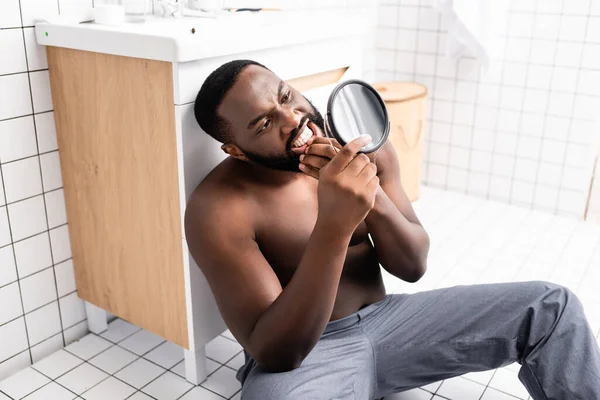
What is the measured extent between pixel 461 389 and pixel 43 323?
1122mm

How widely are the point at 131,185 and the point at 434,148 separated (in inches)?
71.9

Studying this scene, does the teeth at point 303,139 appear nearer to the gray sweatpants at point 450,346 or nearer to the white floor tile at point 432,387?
the gray sweatpants at point 450,346

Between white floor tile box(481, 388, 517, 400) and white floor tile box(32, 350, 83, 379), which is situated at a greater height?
white floor tile box(481, 388, 517, 400)

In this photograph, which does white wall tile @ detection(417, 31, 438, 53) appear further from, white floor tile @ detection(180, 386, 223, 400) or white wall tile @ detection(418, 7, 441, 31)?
white floor tile @ detection(180, 386, 223, 400)

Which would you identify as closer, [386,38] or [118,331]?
[118,331]

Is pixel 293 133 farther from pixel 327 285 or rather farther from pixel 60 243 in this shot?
pixel 60 243

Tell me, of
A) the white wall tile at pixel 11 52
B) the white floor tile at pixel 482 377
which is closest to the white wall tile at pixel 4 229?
the white wall tile at pixel 11 52

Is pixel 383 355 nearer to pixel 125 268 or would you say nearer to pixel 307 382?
pixel 307 382

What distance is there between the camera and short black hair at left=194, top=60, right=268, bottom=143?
3.72 ft

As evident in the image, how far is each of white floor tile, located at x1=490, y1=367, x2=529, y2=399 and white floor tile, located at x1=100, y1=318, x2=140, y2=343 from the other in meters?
1.02

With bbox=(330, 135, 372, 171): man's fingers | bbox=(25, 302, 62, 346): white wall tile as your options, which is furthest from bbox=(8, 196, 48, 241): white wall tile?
bbox=(330, 135, 372, 171): man's fingers

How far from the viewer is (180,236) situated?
4.42 feet

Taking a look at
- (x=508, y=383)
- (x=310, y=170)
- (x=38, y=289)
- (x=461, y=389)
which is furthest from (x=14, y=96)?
(x=508, y=383)

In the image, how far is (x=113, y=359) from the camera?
161 cm
